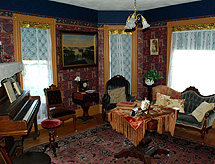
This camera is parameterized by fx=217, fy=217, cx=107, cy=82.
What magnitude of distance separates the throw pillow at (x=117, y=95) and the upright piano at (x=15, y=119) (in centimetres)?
267

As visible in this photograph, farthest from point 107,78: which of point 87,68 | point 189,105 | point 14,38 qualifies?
point 14,38

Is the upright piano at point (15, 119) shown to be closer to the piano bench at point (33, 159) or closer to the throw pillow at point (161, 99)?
the piano bench at point (33, 159)

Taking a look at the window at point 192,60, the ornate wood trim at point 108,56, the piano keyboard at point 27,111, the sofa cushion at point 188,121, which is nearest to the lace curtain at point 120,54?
the ornate wood trim at point 108,56

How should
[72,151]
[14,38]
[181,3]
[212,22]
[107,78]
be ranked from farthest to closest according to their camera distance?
1. [107,78]
2. [181,3]
3. [212,22]
4. [14,38]
5. [72,151]

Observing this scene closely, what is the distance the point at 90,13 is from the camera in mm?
7910

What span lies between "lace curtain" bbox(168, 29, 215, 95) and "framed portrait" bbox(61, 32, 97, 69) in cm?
287

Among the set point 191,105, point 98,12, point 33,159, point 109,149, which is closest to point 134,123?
point 109,149

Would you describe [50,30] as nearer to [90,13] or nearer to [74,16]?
[74,16]

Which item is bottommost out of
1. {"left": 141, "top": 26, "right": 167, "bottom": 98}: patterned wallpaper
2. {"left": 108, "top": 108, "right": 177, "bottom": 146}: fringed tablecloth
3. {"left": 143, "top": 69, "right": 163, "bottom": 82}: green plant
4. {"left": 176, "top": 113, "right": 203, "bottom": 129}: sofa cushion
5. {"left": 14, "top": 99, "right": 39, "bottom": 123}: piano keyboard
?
{"left": 176, "top": 113, "right": 203, "bottom": 129}: sofa cushion

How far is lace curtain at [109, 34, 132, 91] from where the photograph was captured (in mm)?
8258

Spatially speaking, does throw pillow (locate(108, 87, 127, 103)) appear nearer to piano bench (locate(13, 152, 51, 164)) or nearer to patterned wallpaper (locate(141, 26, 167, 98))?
patterned wallpaper (locate(141, 26, 167, 98))

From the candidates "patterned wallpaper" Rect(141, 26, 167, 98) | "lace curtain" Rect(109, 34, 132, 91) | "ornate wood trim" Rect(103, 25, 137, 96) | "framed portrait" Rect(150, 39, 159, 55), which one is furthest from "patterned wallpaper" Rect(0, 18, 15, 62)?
"framed portrait" Rect(150, 39, 159, 55)

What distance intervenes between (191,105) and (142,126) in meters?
2.66

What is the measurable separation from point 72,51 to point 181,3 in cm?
395
